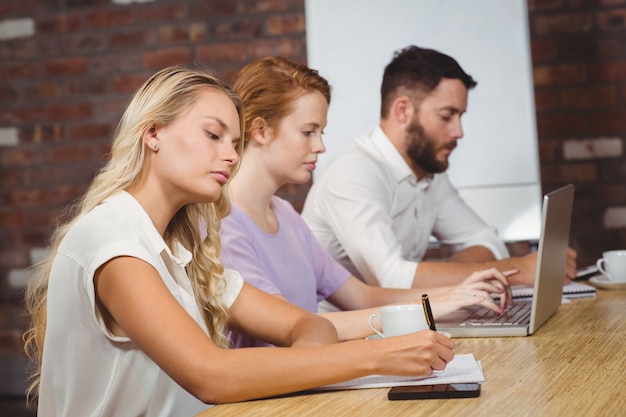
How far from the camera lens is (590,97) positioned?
3314mm

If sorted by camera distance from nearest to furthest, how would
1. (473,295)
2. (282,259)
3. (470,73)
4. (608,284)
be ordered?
(473,295) < (282,259) < (608,284) < (470,73)

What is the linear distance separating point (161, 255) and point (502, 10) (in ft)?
6.92

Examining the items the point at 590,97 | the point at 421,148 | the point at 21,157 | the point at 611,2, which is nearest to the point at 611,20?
the point at 611,2

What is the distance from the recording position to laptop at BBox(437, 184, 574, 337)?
162 cm

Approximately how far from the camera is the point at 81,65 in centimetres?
374

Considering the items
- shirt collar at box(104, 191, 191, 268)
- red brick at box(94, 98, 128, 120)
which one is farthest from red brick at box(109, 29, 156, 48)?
shirt collar at box(104, 191, 191, 268)

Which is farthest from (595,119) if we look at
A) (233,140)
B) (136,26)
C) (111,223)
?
(111,223)

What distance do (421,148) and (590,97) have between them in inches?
35.3

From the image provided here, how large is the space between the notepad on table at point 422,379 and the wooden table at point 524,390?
20mm

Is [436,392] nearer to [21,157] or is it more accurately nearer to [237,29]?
[237,29]

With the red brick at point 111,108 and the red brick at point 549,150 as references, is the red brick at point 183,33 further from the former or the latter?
the red brick at point 549,150

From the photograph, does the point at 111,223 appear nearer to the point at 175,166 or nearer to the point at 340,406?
the point at 175,166

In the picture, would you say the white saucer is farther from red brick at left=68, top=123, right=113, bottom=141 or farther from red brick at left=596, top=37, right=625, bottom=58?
red brick at left=68, top=123, right=113, bottom=141

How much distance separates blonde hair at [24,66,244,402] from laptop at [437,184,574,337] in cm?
45
